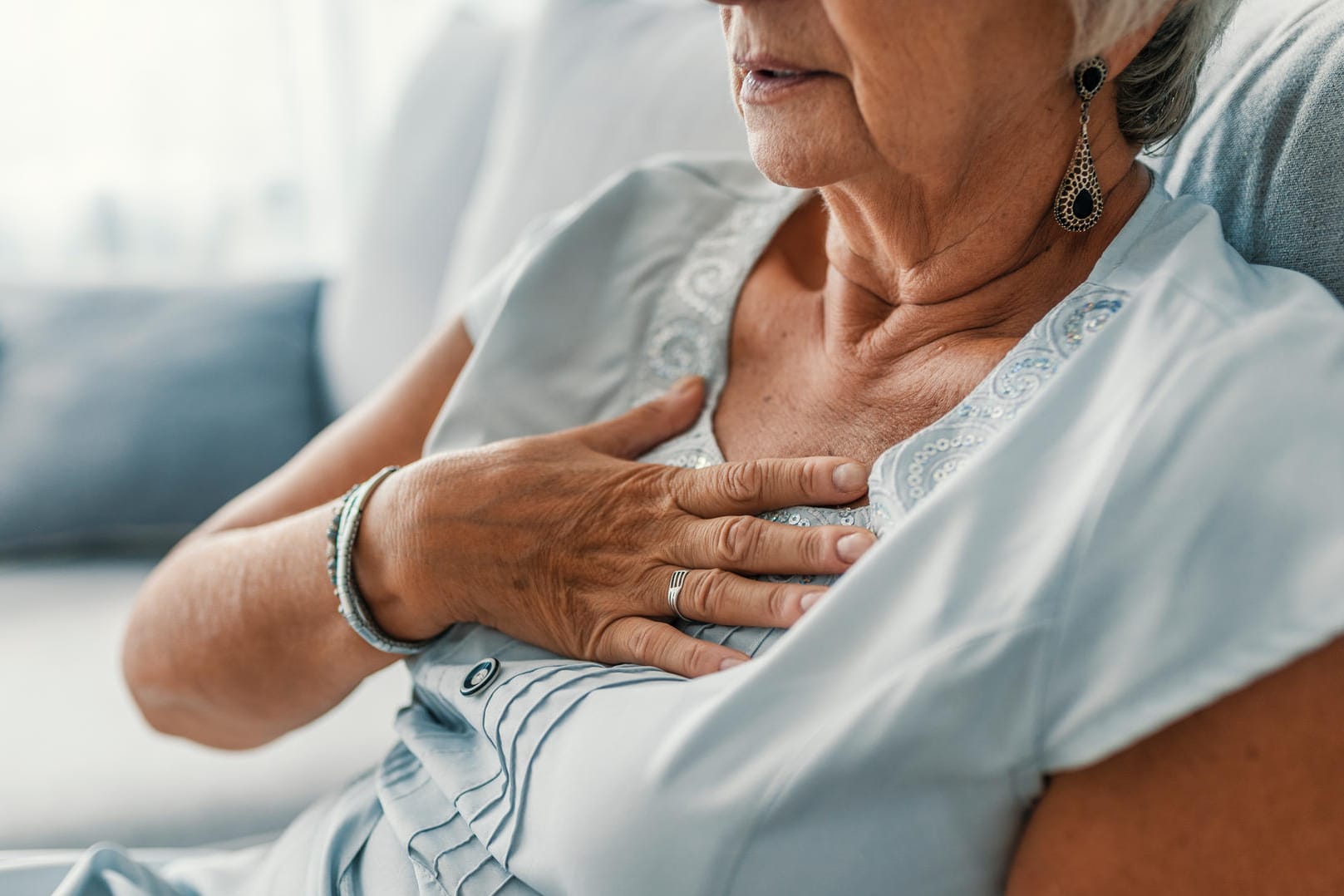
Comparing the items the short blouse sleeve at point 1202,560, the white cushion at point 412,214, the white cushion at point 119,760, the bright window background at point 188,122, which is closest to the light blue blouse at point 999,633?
the short blouse sleeve at point 1202,560

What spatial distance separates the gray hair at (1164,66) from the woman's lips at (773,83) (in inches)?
6.9

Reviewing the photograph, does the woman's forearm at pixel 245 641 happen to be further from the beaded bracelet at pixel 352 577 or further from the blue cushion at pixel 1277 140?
A: the blue cushion at pixel 1277 140

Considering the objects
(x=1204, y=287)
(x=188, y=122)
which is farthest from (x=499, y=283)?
(x=188, y=122)

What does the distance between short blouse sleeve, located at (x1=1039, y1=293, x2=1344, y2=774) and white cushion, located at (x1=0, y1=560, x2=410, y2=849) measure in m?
1.02

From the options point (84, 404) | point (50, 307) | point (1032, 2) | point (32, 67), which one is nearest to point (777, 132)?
point (1032, 2)

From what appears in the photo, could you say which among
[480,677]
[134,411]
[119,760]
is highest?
[480,677]

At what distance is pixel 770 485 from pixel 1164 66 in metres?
0.40

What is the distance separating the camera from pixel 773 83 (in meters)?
0.78

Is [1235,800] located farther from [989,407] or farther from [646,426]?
[646,426]

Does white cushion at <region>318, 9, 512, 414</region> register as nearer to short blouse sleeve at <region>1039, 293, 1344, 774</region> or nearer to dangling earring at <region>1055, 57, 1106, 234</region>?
dangling earring at <region>1055, 57, 1106, 234</region>

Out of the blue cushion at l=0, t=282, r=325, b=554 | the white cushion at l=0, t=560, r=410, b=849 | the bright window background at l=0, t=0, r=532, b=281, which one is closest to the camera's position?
the white cushion at l=0, t=560, r=410, b=849

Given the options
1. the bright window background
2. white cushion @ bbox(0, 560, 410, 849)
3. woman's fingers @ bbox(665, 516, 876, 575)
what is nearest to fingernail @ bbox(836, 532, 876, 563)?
woman's fingers @ bbox(665, 516, 876, 575)

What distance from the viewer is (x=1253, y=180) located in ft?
2.66

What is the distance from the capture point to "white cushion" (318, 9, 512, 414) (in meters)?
1.75
